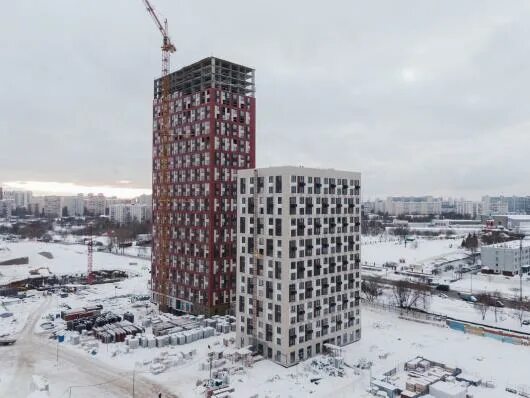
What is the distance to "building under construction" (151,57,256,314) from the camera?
282 ft

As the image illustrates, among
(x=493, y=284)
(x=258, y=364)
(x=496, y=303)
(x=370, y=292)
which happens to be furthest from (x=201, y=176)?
(x=493, y=284)

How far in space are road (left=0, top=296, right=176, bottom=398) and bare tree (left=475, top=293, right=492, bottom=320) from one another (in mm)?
66836

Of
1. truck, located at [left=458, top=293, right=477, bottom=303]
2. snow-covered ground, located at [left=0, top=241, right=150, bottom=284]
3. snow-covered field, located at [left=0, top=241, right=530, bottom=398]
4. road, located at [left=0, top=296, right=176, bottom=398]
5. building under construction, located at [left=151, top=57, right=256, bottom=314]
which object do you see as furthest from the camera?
snow-covered ground, located at [left=0, top=241, right=150, bottom=284]

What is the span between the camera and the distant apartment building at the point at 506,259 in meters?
134

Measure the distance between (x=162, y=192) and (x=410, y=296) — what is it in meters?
63.4

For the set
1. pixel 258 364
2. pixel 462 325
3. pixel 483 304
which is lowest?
pixel 258 364

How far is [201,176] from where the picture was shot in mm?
87375

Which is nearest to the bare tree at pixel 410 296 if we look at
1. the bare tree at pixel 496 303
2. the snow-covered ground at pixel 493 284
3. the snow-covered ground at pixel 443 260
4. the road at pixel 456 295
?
the road at pixel 456 295

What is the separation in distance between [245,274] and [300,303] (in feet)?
33.3

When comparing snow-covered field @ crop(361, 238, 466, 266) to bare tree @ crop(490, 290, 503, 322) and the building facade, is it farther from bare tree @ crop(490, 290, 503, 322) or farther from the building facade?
the building facade

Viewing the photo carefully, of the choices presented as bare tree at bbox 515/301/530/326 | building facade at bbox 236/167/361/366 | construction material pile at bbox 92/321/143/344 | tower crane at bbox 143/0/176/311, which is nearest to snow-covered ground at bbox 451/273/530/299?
bare tree at bbox 515/301/530/326

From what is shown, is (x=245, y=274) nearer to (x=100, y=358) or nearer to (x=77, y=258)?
(x=100, y=358)

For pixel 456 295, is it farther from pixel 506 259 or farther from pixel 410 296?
pixel 506 259

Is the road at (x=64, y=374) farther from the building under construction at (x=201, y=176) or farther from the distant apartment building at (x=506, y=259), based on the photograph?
the distant apartment building at (x=506, y=259)
